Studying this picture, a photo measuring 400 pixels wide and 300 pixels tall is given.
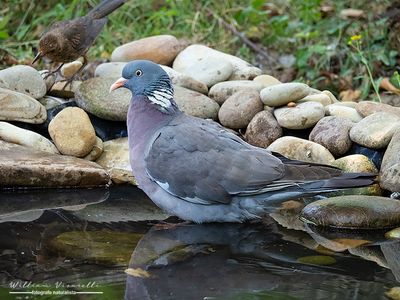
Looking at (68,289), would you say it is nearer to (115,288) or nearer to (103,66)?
(115,288)

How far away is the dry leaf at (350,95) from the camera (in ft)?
23.1

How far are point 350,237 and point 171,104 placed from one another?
1.34 metres

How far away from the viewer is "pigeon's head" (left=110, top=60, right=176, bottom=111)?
5004mm

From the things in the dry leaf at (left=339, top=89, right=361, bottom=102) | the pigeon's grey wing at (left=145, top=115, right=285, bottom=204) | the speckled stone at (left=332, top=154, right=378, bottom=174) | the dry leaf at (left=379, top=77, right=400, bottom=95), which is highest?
the pigeon's grey wing at (left=145, top=115, right=285, bottom=204)

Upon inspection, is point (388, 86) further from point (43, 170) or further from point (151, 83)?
point (43, 170)

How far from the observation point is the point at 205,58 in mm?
6793

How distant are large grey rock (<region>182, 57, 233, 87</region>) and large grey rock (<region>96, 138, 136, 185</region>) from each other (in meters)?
0.92

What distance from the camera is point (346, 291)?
3.71 meters

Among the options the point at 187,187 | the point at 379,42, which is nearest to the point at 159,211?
the point at 187,187

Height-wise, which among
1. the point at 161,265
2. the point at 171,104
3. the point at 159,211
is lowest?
the point at 159,211

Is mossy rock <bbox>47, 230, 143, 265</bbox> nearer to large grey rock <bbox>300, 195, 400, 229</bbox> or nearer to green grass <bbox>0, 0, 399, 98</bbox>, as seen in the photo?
large grey rock <bbox>300, 195, 400, 229</bbox>

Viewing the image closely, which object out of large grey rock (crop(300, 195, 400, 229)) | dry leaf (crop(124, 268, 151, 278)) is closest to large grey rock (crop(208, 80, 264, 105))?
large grey rock (crop(300, 195, 400, 229))

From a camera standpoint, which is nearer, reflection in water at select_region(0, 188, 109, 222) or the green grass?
reflection in water at select_region(0, 188, 109, 222)

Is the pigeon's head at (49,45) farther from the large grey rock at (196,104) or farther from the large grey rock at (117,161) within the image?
the large grey rock at (196,104)
